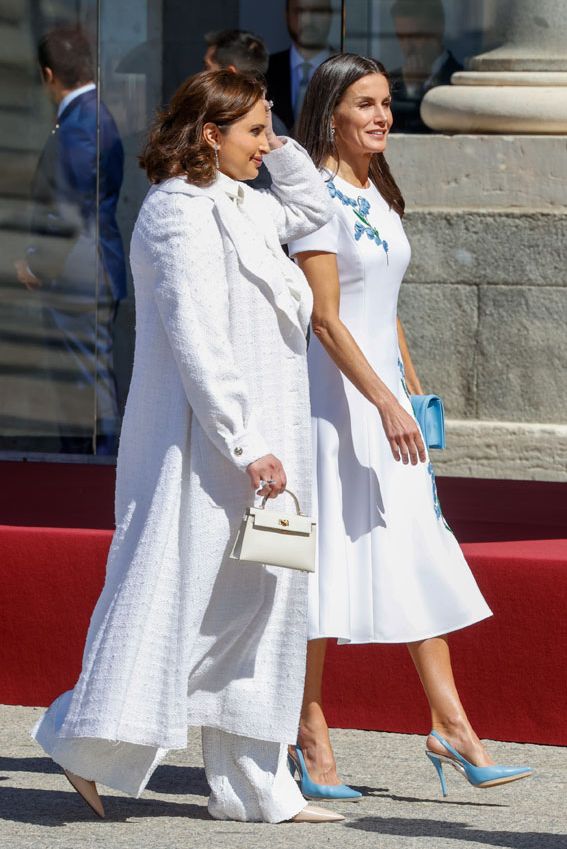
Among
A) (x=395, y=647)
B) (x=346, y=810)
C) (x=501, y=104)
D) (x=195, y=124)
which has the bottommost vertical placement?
(x=346, y=810)

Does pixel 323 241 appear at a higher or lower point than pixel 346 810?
higher

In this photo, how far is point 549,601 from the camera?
503 centimetres

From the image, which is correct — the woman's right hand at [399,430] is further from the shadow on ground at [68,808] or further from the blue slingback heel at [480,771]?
the shadow on ground at [68,808]

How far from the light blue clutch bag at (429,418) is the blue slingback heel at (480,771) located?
0.73 metres

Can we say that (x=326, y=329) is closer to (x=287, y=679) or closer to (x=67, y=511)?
(x=287, y=679)

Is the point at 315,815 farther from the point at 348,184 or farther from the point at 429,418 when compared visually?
the point at 348,184

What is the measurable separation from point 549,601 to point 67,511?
6.07 ft

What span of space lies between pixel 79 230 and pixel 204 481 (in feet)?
17.7

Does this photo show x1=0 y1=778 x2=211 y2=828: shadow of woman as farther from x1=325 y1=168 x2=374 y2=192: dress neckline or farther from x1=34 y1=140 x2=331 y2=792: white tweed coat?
x1=325 y1=168 x2=374 y2=192: dress neckline

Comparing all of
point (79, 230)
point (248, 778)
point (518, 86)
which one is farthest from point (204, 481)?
point (79, 230)

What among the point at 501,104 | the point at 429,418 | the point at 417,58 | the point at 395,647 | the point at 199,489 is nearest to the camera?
the point at 199,489

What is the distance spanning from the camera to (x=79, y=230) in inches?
363

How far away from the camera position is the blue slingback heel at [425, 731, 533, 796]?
4.32 m

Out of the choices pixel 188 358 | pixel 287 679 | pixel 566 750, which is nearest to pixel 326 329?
pixel 188 358
